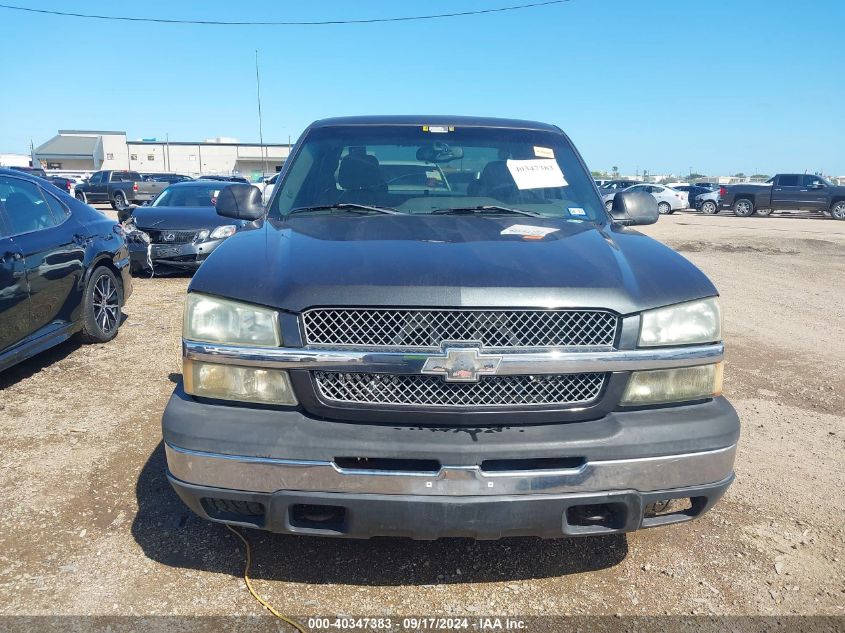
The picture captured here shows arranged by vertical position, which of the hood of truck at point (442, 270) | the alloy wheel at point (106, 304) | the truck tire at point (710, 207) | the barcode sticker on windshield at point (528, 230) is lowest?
the truck tire at point (710, 207)

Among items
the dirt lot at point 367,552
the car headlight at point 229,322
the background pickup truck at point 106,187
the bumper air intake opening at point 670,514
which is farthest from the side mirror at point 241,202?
the background pickup truck at point 106,187

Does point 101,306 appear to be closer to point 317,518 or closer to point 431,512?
point 317,518

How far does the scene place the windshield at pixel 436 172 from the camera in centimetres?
337

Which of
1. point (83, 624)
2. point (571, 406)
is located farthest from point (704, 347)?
point (83, 624)

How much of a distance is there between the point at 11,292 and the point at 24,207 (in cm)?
92

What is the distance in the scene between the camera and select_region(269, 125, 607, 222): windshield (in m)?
3.37

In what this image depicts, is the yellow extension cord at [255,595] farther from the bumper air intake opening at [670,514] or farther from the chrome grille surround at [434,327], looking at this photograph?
the bumper air intake opening at [670,514]

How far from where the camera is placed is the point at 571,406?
2232 mm

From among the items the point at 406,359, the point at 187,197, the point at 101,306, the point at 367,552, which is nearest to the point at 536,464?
the point at 406,359

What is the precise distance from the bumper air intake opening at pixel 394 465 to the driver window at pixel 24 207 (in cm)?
388

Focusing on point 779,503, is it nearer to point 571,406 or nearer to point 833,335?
point 571,406

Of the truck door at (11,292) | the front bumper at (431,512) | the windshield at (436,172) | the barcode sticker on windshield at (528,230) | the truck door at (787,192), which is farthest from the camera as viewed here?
the truck door at (787,192)

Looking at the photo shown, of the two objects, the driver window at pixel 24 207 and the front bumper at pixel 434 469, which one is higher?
the driver window at pixel 24 207

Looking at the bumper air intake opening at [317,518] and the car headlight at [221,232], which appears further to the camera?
the car headlight at [221,232]
